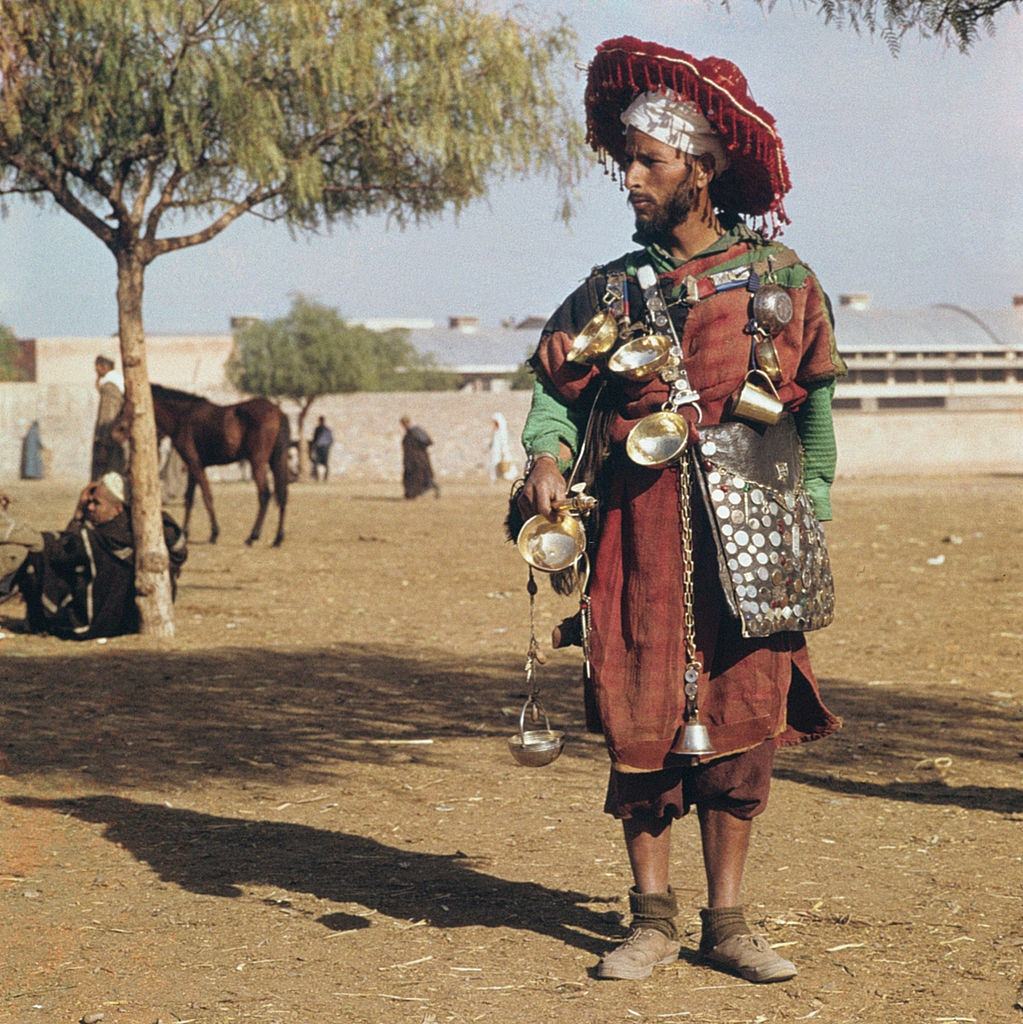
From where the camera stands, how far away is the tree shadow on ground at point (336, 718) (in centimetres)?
659

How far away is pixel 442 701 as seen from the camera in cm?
834

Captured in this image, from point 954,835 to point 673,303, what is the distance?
229 cm

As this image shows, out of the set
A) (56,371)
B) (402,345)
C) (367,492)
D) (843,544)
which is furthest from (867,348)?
(843,544)

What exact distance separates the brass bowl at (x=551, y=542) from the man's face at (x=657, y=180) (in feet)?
2.49

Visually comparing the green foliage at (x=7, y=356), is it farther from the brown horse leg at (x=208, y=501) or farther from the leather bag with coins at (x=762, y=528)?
the leather bag with coins at (x=762, y=528)

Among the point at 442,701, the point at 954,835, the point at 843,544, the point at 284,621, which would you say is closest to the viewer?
the point at 954,835

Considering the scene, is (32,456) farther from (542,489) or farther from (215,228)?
(542,489)

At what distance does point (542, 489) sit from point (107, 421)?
11.8m

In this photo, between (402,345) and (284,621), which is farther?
(402,345)

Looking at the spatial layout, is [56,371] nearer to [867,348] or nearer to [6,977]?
[867,348]

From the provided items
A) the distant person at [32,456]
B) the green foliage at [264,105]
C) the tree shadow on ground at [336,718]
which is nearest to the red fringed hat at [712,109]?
the tree shadow on ground at [336,718]

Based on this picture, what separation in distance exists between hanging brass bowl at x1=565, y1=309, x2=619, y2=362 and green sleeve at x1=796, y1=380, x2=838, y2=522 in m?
0.51

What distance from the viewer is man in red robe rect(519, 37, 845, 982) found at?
12.8ft

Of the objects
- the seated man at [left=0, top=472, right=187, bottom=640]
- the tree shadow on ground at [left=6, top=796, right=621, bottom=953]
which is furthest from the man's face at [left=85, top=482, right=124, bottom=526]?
the tree shadow on ground at [left=6, top=796, right=621, bottom=953]
